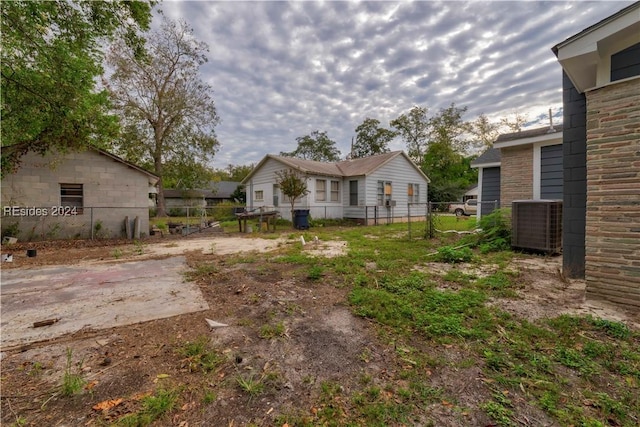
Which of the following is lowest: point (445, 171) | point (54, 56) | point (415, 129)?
point (54, 56)

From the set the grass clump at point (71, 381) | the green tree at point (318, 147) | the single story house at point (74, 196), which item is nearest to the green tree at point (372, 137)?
the green tree at point (318, 147)

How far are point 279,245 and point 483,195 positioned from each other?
27.7 ft

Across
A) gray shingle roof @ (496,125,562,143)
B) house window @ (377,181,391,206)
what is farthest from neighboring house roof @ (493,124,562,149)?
house window @ (377,181,391,206)

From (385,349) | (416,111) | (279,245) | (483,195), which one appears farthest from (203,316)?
(416,111)

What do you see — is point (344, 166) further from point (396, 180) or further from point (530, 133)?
point (530, 133)

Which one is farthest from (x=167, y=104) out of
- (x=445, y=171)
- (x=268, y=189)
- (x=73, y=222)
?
(x=445, y=171)

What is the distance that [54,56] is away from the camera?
6148 mm

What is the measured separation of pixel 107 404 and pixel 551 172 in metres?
10.5

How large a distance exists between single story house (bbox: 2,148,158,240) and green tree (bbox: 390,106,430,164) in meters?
29.0

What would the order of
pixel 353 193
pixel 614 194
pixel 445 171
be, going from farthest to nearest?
1. pixel 445 171
2. pixel 353 193
3. pixel 614 194

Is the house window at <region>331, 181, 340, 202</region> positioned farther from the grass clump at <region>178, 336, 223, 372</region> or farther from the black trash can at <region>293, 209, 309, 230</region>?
the grass clump at <region>178, 336, 223, 372</region>

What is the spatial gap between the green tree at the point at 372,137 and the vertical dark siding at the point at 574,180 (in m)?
28.8

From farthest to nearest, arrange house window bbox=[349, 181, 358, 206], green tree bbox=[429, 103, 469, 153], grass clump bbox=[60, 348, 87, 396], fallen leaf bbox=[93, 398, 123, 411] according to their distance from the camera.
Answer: green tree bbox=[429, 103, 469, 153], house window bbox=[349, 181, 358, 206], grass clump bbox=[60, 348, 87, 396], fallen leaf bbox=[93, 398, 123, 411]

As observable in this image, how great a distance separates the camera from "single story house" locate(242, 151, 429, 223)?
14523mm
